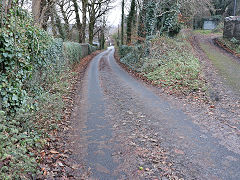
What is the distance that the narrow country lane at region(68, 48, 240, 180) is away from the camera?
3.52 m

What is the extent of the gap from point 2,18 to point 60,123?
308 cm

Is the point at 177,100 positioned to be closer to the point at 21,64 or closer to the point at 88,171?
the point at 88,171

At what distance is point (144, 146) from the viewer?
4.39 meters

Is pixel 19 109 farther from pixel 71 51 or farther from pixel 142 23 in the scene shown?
pixel 142 23

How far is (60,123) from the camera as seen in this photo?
5598 mm

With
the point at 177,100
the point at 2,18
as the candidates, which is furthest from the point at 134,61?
the point at 2,18

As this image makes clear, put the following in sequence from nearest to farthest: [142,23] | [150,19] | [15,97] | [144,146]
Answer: [144,146]
[15,97]
[150,19]
[142,23]

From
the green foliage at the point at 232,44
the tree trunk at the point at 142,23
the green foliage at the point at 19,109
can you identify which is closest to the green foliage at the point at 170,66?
the tree trunk at the point at 142,23

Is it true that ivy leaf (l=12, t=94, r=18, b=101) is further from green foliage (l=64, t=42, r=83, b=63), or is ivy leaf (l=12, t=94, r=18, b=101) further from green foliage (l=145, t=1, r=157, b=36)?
green foliage (l=145, t=1, r=157, b=36)

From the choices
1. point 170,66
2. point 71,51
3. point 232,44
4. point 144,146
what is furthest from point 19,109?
point 232,44

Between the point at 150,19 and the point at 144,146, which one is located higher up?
the point at 150,19

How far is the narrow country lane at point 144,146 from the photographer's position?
3515 millimetres

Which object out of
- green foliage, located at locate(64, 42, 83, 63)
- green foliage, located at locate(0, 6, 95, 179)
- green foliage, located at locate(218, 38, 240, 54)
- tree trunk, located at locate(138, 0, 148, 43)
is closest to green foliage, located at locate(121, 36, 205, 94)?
tree trunk, located at locate(138, 0, 148, 43)

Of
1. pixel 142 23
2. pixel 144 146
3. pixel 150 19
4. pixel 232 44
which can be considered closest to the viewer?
pixel 144 146
